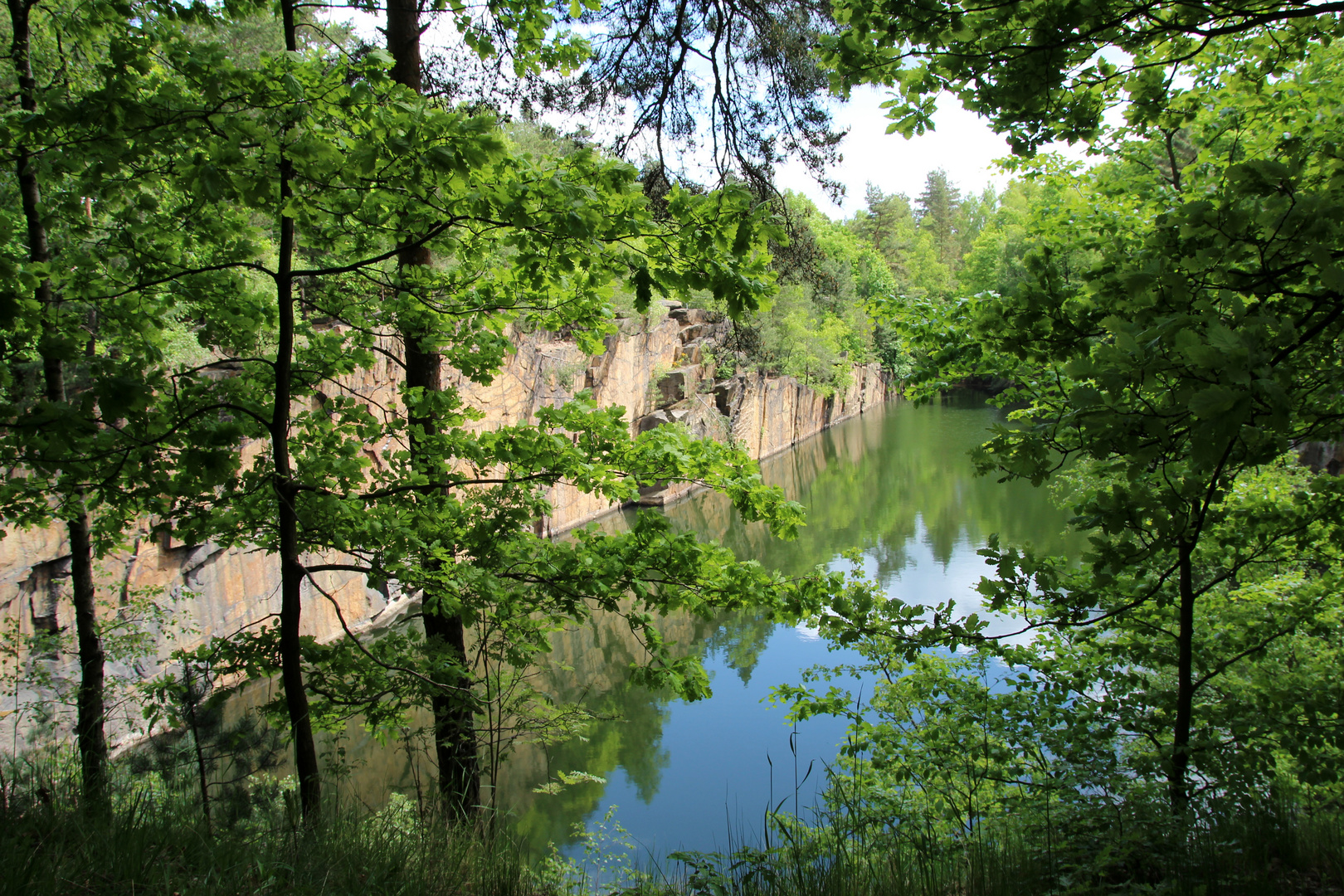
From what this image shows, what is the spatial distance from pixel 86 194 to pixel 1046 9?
11.6 feet

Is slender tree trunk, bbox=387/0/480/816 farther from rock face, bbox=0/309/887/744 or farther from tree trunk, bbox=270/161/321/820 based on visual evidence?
tree trunk, bbox=270/161/321/820

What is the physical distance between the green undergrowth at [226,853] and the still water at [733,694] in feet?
2.31

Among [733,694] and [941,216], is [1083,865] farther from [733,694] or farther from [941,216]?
[941,216]

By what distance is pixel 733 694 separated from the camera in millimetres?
11516

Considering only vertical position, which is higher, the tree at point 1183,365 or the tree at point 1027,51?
the tree at point 1027,51

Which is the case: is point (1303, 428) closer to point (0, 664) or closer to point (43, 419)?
point (43, 419)

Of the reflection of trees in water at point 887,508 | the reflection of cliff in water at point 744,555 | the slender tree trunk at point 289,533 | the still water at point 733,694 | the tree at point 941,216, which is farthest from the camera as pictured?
the tree at point 941,216

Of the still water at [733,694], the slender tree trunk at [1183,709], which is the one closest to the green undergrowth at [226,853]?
the still water at [733,694]

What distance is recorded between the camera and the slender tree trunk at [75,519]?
3455 mm

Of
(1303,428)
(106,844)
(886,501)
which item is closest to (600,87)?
(1303,428)

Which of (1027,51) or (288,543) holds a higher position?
(1027,51)

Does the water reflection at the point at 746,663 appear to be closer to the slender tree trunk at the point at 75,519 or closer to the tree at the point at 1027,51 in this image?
the tree at the point at 1027,51

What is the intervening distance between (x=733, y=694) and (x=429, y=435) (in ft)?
27.8

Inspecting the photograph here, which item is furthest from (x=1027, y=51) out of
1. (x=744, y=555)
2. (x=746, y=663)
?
(x=744, y=555)
